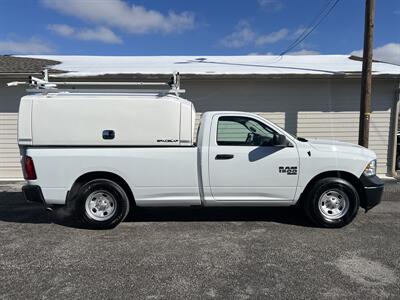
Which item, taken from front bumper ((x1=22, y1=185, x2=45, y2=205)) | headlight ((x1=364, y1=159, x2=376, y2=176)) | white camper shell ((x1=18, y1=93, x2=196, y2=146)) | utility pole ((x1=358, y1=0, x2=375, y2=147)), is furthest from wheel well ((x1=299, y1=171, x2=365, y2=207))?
front bumper ((x1=22, y1=185, x2=45, y2=205))

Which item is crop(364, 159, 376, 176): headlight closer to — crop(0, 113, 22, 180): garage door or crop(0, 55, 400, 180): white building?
crop(0, 55, 400, 180): white building

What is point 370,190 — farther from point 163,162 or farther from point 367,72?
point 367,72

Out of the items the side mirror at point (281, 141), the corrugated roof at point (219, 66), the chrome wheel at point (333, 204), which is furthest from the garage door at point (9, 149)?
the chrome wheel at point (333, 204)

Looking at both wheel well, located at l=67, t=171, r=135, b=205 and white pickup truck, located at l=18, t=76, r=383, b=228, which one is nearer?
white pickup truck, located at l=18, t=76, r=383, b=228

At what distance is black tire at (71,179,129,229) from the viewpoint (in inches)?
244

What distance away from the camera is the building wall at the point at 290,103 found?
1103 cm

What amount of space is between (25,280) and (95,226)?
196 centimetres

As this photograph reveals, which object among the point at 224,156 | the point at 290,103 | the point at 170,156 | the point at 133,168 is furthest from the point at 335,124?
the point at 133,168

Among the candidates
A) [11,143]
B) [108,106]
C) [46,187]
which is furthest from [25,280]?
[11,143]

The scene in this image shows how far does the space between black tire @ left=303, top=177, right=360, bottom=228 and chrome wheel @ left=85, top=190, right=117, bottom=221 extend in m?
3.11

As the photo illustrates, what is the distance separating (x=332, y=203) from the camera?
6.29 metres

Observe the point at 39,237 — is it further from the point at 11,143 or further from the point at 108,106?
the point at 11,143

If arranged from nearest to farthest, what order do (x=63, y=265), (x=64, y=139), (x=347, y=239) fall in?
(x=63, y=265), (x=347, y=239), (x=64, y=139)

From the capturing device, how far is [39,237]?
5910 millimetres
